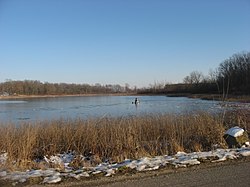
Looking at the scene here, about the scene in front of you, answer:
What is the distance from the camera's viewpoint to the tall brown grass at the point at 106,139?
30.3ft

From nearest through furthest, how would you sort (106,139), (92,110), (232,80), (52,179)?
(52,179)
(106,139)
(92,110)
(232,80)

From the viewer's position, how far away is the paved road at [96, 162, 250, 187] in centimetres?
537

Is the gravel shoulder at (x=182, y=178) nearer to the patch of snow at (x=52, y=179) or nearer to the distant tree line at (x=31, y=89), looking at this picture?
the patch of snow at (x=52, y=179)

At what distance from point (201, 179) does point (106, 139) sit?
4953mm

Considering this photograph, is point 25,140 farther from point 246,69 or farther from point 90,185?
point 246,69

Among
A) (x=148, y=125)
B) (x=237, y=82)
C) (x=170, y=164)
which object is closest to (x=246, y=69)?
(x=237, y=82)

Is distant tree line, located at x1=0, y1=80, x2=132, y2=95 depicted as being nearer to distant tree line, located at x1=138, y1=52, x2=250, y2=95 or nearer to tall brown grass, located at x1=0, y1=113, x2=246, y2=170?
distant tree line, located at x1=138, y1=52, x2=250, y2=95

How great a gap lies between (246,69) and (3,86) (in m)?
92.5

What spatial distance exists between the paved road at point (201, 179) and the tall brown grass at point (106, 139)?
2448mm

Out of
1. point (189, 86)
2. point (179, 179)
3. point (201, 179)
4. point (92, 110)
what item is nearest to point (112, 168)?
point (179, 179)

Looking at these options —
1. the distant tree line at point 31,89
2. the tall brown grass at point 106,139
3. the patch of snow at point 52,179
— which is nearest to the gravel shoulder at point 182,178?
the patch of snow at point 52,179

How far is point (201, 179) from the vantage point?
18.5 feet

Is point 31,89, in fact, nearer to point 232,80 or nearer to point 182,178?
point 232,80

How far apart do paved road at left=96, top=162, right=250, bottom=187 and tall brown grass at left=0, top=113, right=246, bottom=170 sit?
245cm
